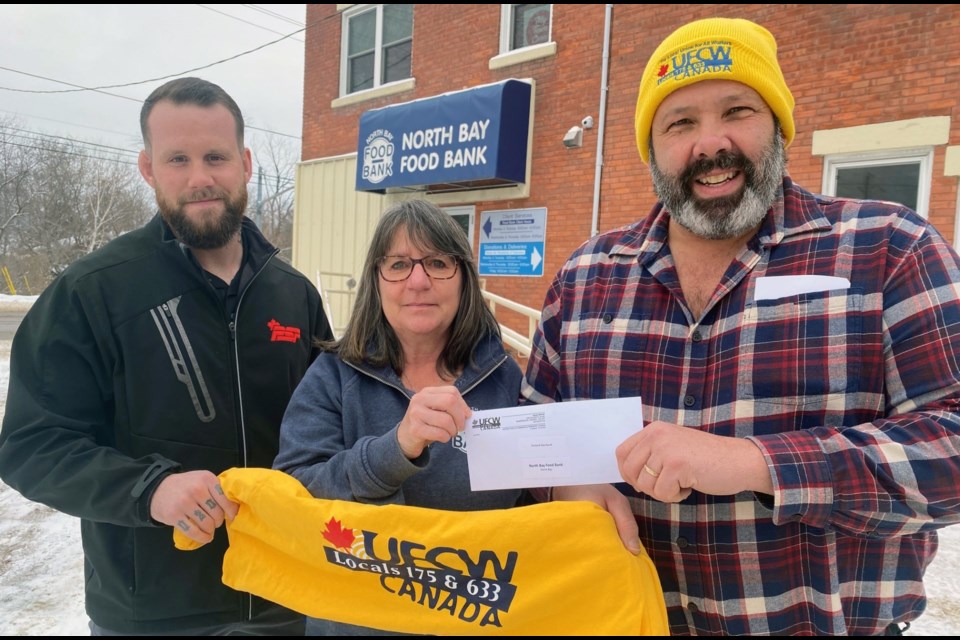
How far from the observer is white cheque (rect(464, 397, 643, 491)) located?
1.48 meters

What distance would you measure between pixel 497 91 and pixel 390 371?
6854mm

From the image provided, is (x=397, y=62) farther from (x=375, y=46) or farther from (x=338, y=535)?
(x=338, y=535)

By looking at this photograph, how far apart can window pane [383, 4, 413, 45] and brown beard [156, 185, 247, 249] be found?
9.01 metres

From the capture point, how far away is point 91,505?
69.6 inches

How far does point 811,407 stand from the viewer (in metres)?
1.50

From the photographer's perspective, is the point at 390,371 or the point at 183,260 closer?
the point at 390,371

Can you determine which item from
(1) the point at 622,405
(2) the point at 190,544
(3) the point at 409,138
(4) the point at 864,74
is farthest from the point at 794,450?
(3) the point at 409,138

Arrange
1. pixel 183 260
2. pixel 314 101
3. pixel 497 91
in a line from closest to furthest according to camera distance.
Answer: pixel 183 260, pixel 497 91, pixel 314 101

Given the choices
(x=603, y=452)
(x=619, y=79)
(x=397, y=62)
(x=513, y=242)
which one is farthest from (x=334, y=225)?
(x=603, y=452)

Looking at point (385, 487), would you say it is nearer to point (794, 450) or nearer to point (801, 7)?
point (794, 450)

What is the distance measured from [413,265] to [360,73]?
10.2 m

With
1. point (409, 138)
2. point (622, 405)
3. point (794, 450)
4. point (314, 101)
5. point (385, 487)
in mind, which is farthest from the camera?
point (314, 101)

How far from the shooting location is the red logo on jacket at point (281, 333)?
225 centimetres

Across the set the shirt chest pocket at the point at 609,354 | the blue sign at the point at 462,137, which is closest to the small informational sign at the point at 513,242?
the blue sign at the point at 462,137
